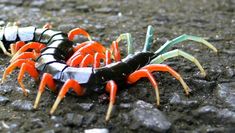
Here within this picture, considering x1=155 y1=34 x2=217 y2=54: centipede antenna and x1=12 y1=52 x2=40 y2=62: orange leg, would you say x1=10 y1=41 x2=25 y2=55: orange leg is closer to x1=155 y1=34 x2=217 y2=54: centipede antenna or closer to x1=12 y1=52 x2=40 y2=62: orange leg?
x1=12 y1=52 x2=40 y2=62: orange leg

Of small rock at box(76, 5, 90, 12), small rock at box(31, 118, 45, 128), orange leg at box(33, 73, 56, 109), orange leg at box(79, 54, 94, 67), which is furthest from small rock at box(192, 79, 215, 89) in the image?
small rock at box(76, 5, 90, 12)

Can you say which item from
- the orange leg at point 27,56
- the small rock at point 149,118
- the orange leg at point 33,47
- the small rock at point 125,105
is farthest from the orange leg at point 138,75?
the orange leg at point 33,47

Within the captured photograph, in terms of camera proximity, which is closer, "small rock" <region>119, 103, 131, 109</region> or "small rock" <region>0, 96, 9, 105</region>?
"small rock" <region>119, 103, 131, 109</region>

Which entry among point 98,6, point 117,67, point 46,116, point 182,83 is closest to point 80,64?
point 117,67

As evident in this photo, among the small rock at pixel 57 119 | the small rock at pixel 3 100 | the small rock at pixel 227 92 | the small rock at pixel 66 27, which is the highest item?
the small rock at pixel 3 100

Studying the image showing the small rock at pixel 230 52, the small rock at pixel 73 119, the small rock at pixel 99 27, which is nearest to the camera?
the small rock at pixel 73 119

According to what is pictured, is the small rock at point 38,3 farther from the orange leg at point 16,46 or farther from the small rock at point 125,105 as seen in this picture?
the small rock at point 125,105
